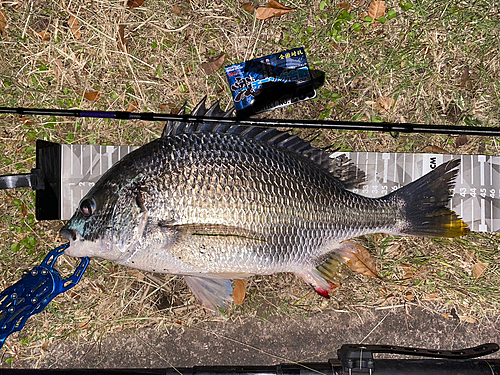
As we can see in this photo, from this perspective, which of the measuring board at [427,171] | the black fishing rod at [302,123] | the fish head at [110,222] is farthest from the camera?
the measuring board at [427,171]

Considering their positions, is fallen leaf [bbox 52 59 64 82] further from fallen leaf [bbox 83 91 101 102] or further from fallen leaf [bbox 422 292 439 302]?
fallen leaf [bbox 422 292 439 302]

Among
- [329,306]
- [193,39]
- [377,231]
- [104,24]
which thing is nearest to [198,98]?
[193,39]

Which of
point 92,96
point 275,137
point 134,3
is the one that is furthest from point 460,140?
point 92,96

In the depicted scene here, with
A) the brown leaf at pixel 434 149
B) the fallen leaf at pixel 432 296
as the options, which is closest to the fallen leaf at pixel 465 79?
the brown leaf at pixel 434 149

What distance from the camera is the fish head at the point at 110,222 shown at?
2.47 meters

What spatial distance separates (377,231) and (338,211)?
13.7 inches

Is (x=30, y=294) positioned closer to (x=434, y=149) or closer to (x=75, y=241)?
(x=75, y=241)

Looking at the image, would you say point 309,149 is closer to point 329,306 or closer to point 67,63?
point 329,306

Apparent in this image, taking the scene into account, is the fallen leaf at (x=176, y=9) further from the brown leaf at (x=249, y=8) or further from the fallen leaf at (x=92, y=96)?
the fallen leaf at (x=92, y=96)

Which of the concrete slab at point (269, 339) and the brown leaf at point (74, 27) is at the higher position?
the brown leaf at point (74, 27)

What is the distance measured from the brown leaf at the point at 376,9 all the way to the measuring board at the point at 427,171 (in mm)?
1128

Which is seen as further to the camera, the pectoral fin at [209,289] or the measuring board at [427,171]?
the measuring board at [427,171]

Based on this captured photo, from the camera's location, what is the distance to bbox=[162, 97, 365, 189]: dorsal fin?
2.68 m

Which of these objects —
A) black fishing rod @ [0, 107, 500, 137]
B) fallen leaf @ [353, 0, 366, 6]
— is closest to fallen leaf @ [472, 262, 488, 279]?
black fishing rod @ [0, 107, 500, 137]
